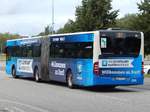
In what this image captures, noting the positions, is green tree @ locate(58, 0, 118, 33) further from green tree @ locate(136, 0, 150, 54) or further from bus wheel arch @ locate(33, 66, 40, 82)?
bus wheel arch @ locate(33, 66, 40, 82)

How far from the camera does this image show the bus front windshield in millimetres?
23922

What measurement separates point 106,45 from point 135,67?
1.69 metres

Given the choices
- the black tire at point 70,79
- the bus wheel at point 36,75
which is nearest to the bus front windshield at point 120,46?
the black tire at point 70,79

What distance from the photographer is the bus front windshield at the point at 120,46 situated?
23.9m

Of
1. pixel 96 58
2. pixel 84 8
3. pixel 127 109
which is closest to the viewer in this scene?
pixel 127 109

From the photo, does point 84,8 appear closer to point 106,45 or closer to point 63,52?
point 63,52

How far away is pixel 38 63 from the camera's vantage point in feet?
104

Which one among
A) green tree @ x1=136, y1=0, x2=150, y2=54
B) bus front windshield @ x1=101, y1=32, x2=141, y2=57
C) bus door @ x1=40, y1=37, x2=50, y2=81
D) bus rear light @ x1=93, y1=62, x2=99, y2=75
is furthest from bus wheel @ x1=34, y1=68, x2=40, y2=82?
green tree @ x1=136, y1=0, x2=150, y2=54

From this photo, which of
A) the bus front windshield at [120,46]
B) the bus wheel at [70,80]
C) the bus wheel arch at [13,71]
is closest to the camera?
the bus front windshield at [120,46]

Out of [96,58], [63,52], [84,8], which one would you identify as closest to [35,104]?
[96,58]

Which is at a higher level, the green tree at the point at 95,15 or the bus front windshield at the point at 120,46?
the green tree at the point at 95,15

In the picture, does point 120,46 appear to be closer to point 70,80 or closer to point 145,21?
point 70,80

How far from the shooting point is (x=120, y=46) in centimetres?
2425

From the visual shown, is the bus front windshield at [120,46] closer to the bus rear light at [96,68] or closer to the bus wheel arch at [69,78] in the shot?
the bus rear light at [96,68]
